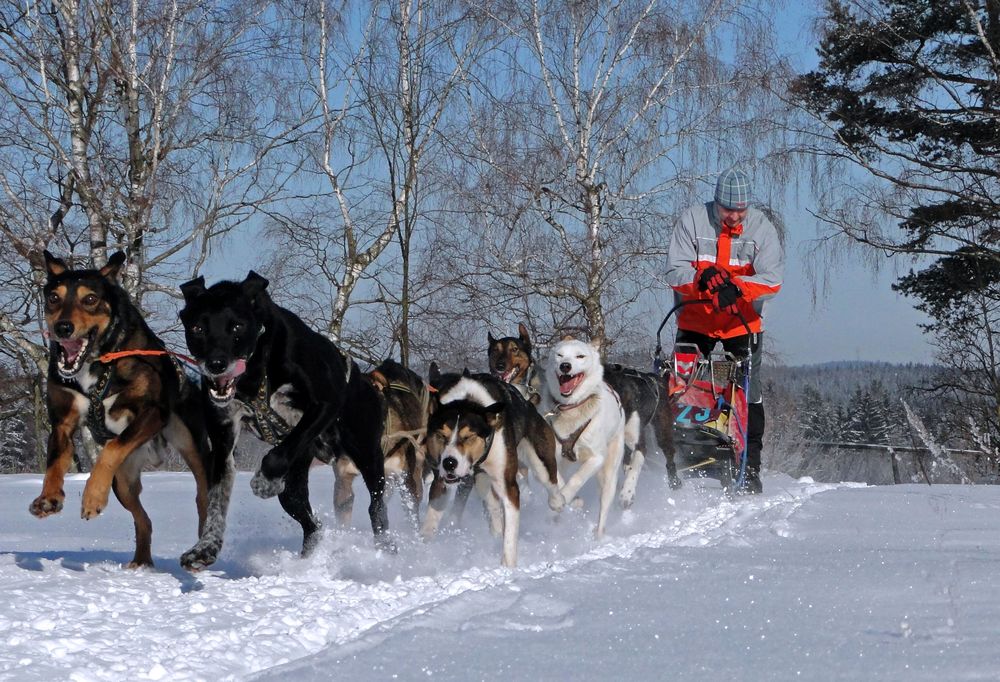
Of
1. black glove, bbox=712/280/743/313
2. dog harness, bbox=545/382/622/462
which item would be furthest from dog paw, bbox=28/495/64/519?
black glove, bbox=712/280/743/313

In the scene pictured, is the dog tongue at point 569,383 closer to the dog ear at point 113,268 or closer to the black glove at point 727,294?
the black glove at point 727,294

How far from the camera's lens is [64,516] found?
744cm

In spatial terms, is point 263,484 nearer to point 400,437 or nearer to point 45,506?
point 45,506

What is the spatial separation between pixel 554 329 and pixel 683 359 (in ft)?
20.5

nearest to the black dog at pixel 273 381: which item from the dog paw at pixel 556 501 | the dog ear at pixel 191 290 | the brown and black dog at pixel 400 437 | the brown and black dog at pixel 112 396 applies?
the dog ear at pixel 191 290

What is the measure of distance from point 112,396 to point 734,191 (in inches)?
150

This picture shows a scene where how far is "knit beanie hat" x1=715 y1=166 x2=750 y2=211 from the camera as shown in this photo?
6.70 meters

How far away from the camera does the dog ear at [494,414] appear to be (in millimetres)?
5039

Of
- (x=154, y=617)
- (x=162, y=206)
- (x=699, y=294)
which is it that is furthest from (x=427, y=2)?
(x=154, y=617)

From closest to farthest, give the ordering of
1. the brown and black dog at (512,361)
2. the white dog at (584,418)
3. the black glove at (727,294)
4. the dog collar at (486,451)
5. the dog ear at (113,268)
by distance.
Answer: the dog ear at (113,268), the dog collar at (486,451), the white dog at (584,418), the black glove at (727,294), the brown and black dog at (512,361)

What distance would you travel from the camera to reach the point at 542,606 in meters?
3.37

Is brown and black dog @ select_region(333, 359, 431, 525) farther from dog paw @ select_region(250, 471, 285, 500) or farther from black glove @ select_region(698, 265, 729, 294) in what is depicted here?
black glove @ select_region(698, 265, 729, 294)

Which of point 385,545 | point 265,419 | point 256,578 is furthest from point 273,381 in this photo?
point 385,545

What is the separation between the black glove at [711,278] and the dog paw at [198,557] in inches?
144
